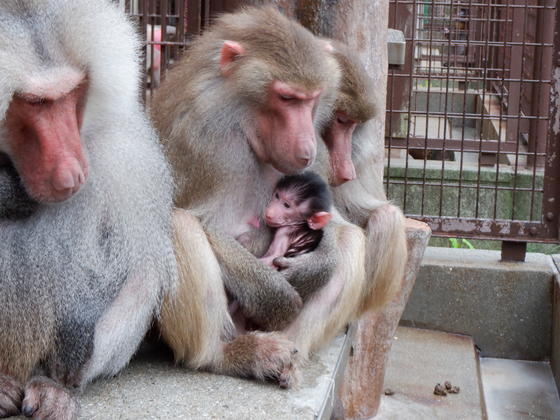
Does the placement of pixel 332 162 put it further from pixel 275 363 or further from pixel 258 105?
pixel 275 363

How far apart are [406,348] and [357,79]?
3004 millimetres

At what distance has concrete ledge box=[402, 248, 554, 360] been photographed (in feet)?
20.4

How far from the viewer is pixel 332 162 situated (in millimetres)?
3594

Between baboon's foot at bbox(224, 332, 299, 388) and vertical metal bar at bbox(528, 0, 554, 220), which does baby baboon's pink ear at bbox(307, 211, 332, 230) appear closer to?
baboon's foot at bbox(224, 332, 299, 388)

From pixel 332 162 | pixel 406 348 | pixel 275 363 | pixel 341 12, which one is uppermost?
pixel 341 12

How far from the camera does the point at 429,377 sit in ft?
19.3

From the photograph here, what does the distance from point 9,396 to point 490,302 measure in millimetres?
4158

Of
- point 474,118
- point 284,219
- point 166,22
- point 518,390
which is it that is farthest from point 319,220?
point 474,118

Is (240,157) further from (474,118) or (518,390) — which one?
(474,118)

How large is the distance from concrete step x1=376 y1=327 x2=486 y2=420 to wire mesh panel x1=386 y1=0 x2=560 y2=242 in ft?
2.29

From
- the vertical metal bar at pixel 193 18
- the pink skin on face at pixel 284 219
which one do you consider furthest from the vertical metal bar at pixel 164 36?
the pink skin on face at pixel 284 219

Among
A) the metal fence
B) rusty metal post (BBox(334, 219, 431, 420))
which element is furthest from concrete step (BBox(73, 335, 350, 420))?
the metal fence

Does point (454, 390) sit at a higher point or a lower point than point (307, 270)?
lower

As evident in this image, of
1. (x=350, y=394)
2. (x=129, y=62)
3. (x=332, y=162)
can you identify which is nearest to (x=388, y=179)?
(x=350, y=394)
